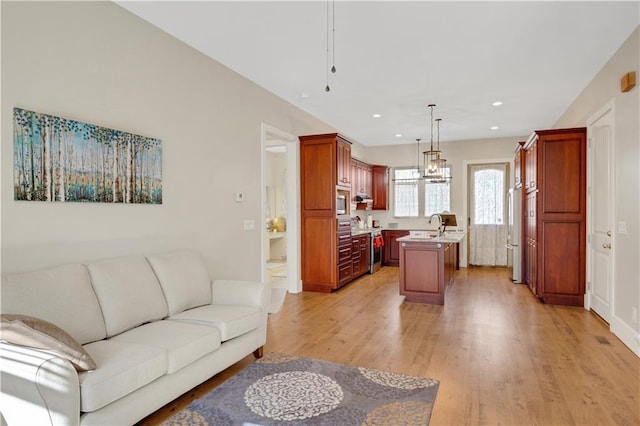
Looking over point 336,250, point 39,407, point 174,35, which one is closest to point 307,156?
point 336,250

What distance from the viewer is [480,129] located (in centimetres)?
739

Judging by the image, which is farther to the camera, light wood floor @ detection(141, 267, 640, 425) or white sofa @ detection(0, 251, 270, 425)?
light wood floor @ detection(141, 267, 640, 425)

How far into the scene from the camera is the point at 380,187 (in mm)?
8922

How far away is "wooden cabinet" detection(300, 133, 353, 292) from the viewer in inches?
230

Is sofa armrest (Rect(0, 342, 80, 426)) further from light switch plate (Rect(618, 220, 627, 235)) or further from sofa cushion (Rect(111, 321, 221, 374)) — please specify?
light switch plate (Rect(618, 220, 627, 235))

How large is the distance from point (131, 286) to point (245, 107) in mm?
2676

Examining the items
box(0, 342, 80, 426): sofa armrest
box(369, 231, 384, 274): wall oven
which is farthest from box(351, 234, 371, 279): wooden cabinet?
box(0, 342, 80, 426): sofa armrest

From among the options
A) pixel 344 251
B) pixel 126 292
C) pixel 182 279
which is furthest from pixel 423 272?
pixel 126 292

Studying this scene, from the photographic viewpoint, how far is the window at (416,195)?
28.7 ft

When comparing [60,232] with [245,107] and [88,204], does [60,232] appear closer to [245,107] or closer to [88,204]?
[88,204]

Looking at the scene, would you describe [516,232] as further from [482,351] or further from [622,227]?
[482,351]

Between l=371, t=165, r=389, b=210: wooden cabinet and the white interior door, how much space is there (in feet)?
15.0

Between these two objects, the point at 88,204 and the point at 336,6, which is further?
the point at 336,6

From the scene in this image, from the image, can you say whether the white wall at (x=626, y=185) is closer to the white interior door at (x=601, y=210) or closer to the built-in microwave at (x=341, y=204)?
the white interior door at (x=601, y=210)
